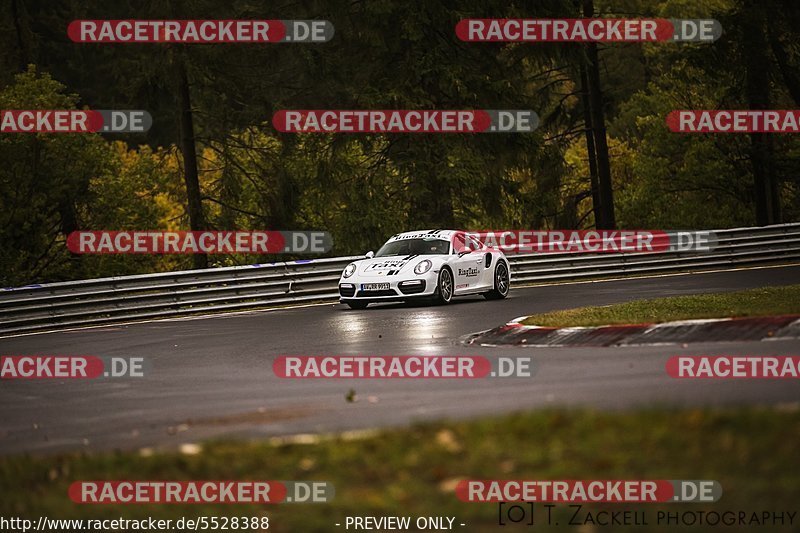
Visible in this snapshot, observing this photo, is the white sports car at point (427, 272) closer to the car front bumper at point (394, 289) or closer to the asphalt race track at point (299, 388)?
the car front bumper at point (394, 289)

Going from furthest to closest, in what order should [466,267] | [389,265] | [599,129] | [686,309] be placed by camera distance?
[599,129] < [466,267] < [389,265] < [686,309]

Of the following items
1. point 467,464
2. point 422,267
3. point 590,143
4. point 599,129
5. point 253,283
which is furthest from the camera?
point 590,143

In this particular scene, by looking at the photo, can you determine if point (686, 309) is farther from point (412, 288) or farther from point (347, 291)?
point (347, 291)

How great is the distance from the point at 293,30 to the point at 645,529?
116ft

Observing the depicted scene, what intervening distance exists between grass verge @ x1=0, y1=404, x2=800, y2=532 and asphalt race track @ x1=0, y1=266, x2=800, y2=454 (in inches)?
34.2

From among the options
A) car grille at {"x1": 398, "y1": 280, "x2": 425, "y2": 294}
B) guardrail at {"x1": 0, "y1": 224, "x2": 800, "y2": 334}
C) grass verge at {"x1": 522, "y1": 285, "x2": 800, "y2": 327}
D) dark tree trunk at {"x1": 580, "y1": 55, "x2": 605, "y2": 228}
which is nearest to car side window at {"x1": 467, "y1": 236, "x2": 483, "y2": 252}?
car grille at {"x1": 398, "y1": 280, "x2": 425, "y2": 294}

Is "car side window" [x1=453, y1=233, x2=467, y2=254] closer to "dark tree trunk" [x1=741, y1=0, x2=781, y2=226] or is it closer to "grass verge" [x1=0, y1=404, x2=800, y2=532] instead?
"grass verge" [x1=0, y1=404, x2=800, y2=532]

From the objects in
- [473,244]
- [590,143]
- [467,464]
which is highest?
[590,143]

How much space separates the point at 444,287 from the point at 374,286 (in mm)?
1279

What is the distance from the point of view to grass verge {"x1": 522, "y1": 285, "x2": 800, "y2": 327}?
51.4 ft

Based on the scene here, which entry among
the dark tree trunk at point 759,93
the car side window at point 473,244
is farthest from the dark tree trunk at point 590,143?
the car side window at point 473,244

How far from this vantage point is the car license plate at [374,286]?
23.9m

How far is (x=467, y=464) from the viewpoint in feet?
23.9

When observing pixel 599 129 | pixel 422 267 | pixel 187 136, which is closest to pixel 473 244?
pixel 422 267
